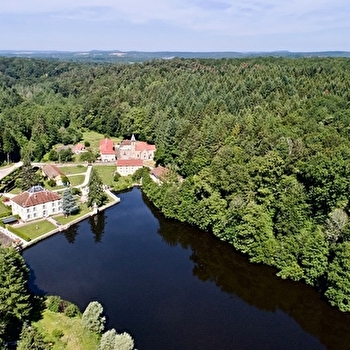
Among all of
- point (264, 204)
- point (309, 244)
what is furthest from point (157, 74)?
point (309, 244)

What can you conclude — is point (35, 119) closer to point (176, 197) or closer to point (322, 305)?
point (176, 197)

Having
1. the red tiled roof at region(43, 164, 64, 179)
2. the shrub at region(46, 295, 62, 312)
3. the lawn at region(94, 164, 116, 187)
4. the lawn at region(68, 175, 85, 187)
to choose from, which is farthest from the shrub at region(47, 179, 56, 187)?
the shrub at region(46, 295, 62, 312)

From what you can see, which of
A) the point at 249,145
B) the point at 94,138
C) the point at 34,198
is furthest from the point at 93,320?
the point at 94,138

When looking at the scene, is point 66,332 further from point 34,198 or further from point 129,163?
point 129,163

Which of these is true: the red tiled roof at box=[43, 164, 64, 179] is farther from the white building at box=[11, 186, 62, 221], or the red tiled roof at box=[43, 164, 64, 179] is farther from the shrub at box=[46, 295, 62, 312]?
the shrub at box=[46, 295, 62, 312]

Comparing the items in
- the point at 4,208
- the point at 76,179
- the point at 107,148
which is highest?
the point at 4,208

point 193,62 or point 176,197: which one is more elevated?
point 193,62
